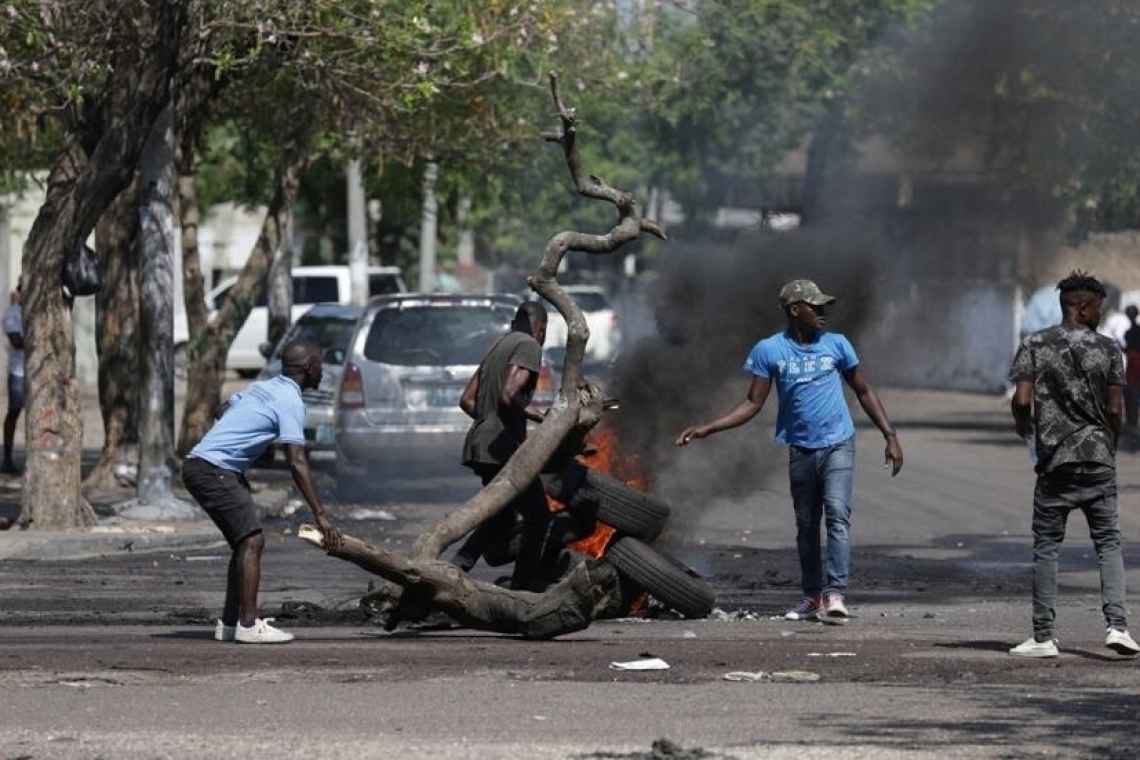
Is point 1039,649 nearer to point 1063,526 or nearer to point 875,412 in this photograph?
point 1063,526

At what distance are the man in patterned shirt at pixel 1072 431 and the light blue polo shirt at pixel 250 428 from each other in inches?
132

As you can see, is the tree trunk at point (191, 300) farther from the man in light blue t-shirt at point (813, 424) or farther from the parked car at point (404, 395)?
the man in light blue t-shirt at point (813, 424)

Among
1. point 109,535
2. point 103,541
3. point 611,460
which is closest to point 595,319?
point 109,535

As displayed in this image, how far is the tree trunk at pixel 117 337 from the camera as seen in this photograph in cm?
1994

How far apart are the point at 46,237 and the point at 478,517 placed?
5.90 m

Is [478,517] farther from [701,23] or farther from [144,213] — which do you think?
[701,23]

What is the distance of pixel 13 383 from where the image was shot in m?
21.5

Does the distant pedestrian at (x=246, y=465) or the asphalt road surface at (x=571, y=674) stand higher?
the distant pedestrian at (x=246, y=465)

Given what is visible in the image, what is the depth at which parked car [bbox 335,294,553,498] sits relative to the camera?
753 inches

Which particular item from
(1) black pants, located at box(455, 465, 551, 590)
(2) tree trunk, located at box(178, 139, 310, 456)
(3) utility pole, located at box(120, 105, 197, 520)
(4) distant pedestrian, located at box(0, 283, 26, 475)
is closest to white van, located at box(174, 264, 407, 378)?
(4) distant pedestrian, located at box(0, 283, 26, 475)

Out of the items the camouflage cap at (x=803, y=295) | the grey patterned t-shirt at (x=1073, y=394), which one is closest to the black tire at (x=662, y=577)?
the camouflage cap at (x=803, y=295)

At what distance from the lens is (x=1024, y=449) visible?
27000 mm

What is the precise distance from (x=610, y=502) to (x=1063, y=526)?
7.65 feet

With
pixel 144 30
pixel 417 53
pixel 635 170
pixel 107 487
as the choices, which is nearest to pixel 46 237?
pixel 144 30
